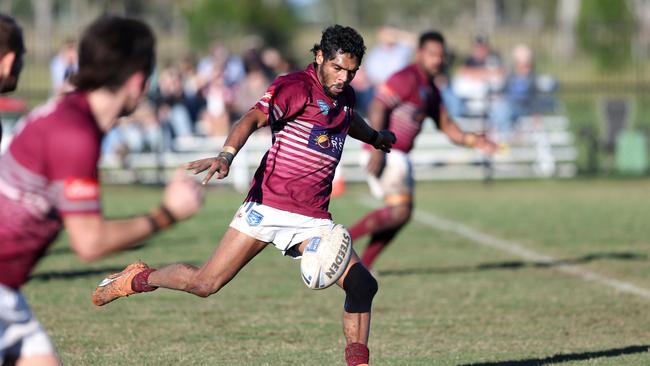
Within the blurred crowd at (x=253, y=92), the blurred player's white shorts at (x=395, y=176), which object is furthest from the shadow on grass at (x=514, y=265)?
the blurred crowd at (x=253, y=92)

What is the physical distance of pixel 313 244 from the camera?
6.59m

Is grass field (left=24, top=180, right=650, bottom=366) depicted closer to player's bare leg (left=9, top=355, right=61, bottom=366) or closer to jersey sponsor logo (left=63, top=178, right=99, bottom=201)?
player's bare leg (left=9, top=355, right=61, bottom=366)

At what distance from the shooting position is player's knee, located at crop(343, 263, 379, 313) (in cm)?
663

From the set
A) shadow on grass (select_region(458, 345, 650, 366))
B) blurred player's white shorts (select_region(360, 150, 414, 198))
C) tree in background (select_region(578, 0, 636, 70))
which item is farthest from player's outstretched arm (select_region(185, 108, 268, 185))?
tree in background (select_region(578, 0, 636, 70))

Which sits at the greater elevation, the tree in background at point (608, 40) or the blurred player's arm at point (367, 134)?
the blurred player's arm at point (367, 134)

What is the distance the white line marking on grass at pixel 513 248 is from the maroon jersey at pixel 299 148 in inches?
167

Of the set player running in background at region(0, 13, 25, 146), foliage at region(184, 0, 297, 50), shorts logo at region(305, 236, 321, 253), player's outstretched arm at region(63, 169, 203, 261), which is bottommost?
Result: foliage at region(184, 0, 297, 50)

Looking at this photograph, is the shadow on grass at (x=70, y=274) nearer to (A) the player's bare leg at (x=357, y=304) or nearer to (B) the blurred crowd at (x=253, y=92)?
(A) the player's bare leg at (x=357, y=304)

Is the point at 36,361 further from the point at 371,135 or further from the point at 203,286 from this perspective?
the point at 371,135

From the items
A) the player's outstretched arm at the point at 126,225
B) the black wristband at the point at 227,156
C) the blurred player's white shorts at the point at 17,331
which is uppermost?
the player's outstretched arm at the point at 126,225

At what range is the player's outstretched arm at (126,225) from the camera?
447 cm

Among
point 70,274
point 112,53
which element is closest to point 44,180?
point 112,53

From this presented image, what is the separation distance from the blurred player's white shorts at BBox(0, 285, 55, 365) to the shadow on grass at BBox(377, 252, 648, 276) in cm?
712

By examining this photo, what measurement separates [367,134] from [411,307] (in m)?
2.64
